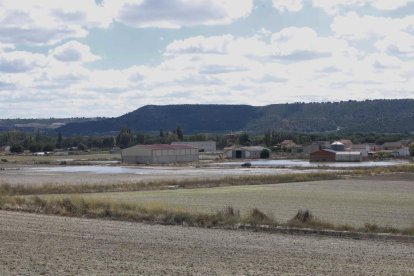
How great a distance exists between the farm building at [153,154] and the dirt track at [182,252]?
10760 cm

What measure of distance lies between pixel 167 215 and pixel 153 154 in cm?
10584

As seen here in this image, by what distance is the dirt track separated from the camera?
47.6 ft

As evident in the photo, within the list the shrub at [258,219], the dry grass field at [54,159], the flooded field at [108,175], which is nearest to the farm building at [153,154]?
the dry grass field at [54,159]

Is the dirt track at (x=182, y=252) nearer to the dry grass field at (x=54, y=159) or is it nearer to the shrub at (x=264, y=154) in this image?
the dry grass field at (x=54, y=159)

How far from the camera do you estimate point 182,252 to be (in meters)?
17.4

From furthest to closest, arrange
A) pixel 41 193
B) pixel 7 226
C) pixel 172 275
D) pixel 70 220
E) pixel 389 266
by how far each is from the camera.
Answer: pixel 41 193, pixel 70 220, pixel 7 226, pixel 389 266, pixel 172 275

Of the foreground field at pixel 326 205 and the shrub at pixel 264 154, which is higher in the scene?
the foreground field at pixel 326 205

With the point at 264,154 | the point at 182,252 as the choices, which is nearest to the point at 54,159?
the point at 264,154

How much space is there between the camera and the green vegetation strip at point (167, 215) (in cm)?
2328

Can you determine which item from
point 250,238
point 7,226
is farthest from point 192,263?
point 7,226

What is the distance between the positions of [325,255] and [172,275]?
16.7 ft

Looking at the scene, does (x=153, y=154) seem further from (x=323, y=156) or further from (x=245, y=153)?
(x=323, y=156)

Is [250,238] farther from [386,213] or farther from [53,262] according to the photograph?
[386,213]

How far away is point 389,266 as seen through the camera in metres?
15.1
